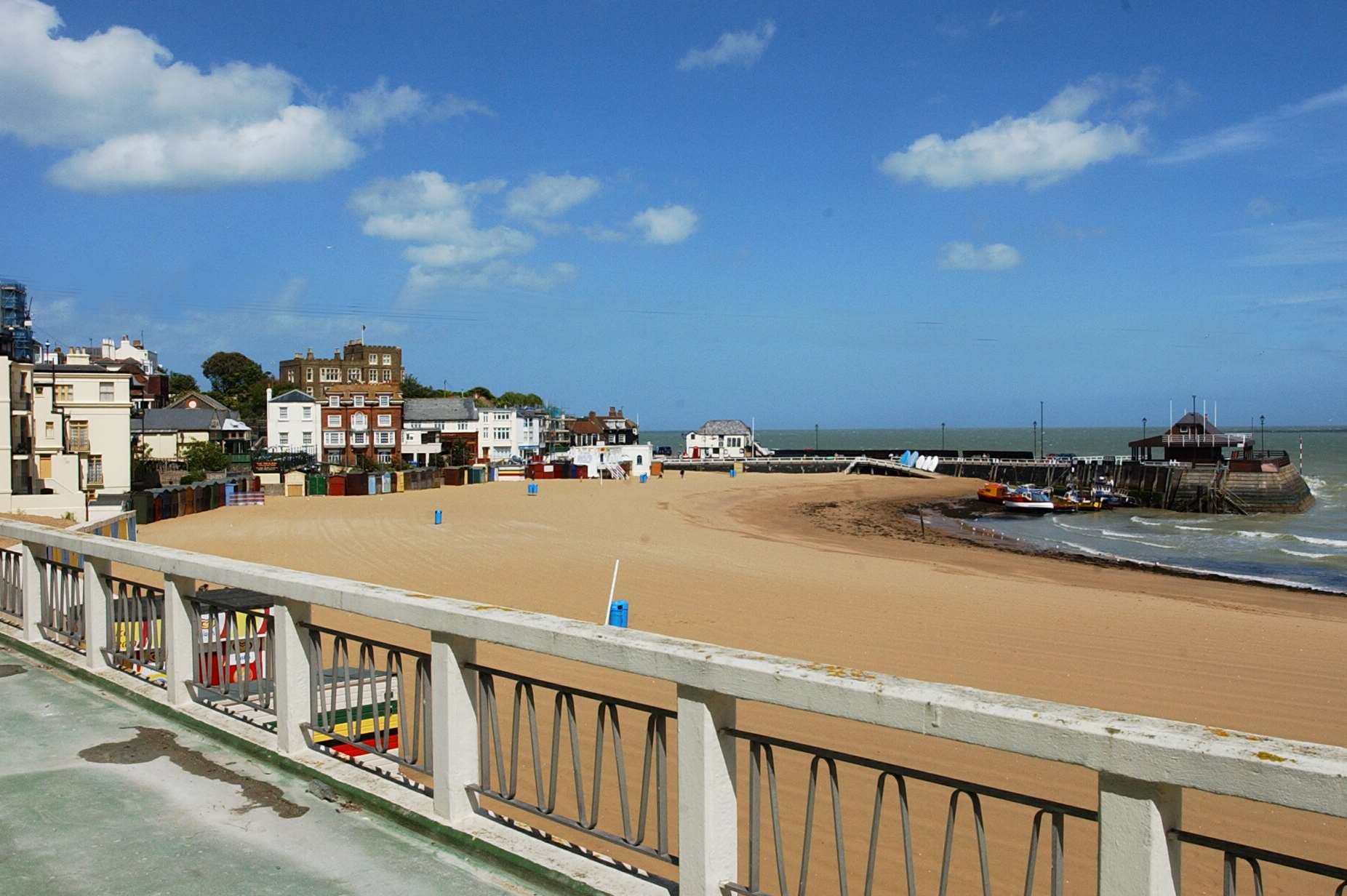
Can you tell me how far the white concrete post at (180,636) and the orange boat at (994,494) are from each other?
6108 centimetres

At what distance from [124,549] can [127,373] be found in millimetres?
48721

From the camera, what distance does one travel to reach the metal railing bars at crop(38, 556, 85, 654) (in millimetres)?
7620

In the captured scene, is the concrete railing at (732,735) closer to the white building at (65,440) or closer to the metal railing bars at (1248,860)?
the metal railing bars at (1248,860)

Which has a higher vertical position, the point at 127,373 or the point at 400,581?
the point at 127,373

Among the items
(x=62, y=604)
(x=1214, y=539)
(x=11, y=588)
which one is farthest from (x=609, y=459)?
(x=62, y=604)

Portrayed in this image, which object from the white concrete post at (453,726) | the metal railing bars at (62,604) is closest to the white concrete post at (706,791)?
the white concrete post at (453,726)

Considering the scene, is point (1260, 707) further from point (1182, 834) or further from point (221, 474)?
point (221, 474)

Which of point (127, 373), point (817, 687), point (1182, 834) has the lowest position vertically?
point (1182, 834)

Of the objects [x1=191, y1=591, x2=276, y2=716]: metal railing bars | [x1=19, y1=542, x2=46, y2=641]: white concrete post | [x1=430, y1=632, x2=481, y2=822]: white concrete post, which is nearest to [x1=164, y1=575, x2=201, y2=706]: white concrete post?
[x1=191, y1=591, x2=276, y2=716]: metal railing bars

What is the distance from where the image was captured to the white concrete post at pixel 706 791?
11.0ft

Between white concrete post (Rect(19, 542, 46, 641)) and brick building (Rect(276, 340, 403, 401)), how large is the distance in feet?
367

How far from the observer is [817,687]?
304 cm

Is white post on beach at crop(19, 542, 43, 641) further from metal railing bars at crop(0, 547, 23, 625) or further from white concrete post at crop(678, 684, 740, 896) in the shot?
white concrete post at crop(678, 684, 740, 896)

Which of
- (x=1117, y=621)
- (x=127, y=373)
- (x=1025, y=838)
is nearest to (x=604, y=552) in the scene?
(x=1117, y=621)
